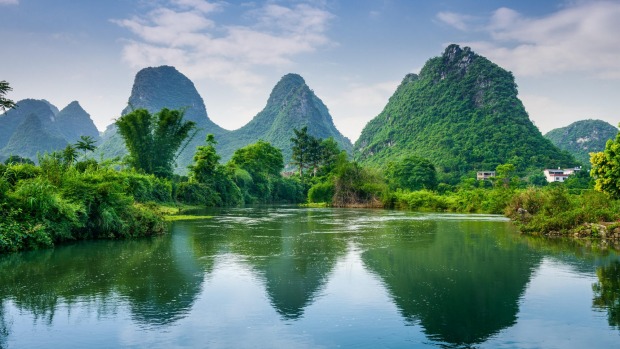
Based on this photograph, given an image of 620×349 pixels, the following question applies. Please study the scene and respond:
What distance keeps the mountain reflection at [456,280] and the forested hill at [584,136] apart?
13272 centimetres

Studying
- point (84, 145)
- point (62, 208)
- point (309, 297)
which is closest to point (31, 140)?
point (84, 145)

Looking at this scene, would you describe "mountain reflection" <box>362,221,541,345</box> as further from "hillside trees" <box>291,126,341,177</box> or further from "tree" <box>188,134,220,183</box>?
"hillside trees" <box>291,126,341,177</box>

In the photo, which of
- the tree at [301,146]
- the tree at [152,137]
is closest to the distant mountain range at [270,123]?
the tree at [301,146]

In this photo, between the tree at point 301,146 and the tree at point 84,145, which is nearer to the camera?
the tree at point 84,145

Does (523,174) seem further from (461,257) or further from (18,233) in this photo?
(18,233)

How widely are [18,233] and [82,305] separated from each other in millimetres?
7516

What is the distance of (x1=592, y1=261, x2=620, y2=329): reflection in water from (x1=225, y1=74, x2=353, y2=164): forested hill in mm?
131302

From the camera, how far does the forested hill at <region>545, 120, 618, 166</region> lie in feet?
458

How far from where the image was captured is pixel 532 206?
24.9 metres

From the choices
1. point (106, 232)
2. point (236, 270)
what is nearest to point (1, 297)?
point (236, 270)

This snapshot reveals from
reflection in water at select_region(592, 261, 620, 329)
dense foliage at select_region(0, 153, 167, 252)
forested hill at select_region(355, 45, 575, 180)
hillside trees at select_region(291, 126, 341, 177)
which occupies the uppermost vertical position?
forested hill at select_region(355, 45, 575, 180)

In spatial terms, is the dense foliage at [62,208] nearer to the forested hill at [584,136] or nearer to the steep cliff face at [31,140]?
the forested hill at [584,136]

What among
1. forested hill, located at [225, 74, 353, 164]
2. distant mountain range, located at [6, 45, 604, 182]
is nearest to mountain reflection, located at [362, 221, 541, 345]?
distant mountain range, located at [6, 45, 604, 182]

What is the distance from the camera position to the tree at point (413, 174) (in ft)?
214
